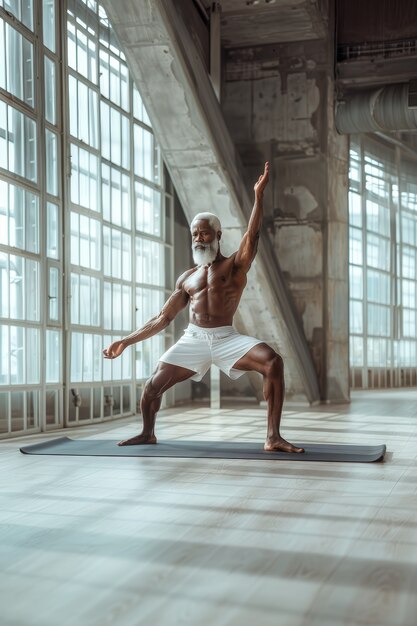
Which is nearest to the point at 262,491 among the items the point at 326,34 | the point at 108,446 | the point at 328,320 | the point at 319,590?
the point at 319,590

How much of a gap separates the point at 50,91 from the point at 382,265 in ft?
35.3

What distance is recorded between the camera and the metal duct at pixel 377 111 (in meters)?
10.1

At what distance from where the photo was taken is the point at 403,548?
2.64 m

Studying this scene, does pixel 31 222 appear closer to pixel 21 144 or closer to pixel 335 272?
pixel 21 144

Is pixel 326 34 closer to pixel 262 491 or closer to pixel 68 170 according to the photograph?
pixel 68 170

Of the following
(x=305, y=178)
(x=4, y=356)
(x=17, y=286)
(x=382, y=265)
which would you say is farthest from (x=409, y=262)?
(x=4, y=356)

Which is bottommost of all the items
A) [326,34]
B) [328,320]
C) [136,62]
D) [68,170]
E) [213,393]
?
[213,393]

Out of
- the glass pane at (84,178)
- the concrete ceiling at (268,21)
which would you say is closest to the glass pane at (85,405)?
the glass pane at (84,178)

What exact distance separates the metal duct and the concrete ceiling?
0.97 metres

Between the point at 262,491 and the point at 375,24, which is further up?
the point at 375,24

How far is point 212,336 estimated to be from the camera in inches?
208

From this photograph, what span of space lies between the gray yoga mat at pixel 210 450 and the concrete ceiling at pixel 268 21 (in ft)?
19.8

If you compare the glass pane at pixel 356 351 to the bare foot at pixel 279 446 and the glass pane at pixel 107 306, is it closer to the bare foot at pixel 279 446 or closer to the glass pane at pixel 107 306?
the glass pane at pixel 107 306

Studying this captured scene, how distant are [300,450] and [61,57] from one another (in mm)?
4227
